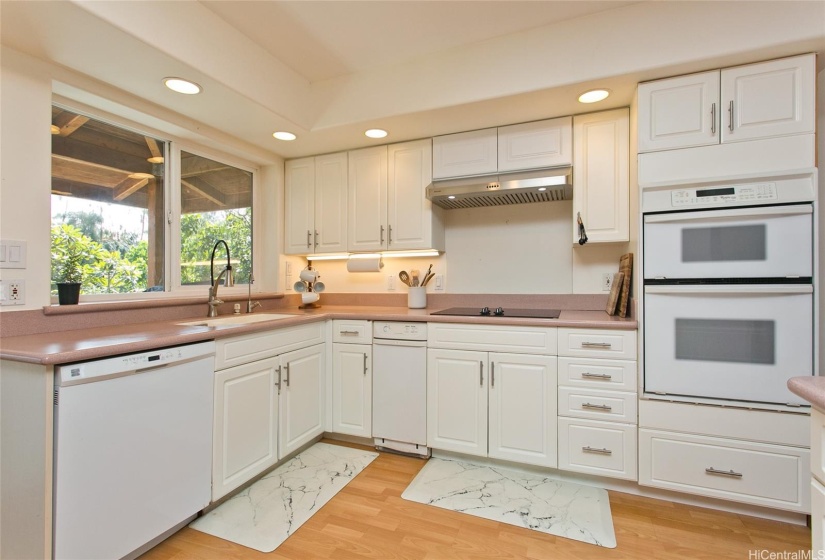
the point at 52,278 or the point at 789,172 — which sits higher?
the point at 789,172

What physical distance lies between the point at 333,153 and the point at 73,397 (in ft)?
7.71

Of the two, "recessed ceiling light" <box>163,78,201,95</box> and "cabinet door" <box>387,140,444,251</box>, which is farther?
"cabinet door" <box>387,140,444,251</box>

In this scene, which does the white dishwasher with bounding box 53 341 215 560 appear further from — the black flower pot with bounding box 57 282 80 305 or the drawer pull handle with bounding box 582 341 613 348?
the drawer pull handle with bounding box 582 341 613 348

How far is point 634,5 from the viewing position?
189 centimetres

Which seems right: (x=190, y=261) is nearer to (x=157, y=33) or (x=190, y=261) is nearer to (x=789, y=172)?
(x=157, y=33)

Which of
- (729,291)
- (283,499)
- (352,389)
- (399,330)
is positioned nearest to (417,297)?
(399,330)

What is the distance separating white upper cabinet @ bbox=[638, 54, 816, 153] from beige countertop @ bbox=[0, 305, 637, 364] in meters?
0.98

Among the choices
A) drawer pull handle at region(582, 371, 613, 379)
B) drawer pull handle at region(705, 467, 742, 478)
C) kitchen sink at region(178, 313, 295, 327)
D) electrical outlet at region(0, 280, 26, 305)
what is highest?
electrical outlet at region(0, 280, 26, 305)

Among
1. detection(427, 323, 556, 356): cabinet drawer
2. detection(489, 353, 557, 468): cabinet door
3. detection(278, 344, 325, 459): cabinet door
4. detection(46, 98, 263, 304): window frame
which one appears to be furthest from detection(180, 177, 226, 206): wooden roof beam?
detection(489, 353, 557, 468): cabinet door

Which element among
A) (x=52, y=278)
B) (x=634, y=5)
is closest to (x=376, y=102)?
(x=634, y=5)

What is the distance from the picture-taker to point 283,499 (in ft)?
6.52

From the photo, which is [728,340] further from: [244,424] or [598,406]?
[244,424]

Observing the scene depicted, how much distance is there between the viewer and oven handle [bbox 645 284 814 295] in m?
1.73

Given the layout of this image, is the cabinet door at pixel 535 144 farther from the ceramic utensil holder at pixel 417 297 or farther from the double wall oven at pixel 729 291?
the ceramic utensil holder at pixel 417 297
